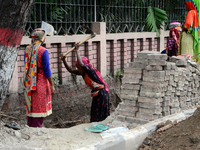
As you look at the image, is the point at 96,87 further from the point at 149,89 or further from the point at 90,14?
the point at 90,14

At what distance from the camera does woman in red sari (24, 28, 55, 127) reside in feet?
13.5

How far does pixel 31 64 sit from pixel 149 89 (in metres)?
1.68

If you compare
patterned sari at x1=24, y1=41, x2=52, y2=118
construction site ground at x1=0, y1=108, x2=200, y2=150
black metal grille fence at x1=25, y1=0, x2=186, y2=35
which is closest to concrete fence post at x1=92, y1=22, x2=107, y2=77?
black metal grille fence at x1=25, y1=0, x2=186, y2=35

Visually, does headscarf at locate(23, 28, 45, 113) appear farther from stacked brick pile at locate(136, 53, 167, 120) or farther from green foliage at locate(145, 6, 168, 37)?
green foliage at locate(145, 6, 168, 37)

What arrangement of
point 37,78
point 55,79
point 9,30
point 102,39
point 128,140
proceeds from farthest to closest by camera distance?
1. point 102,39
2. point 55,79
3. point 37,78
4. point 128,140
5. point 9,30

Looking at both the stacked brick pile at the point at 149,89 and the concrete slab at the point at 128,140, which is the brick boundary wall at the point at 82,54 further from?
the concrete slab at the point at 128,140

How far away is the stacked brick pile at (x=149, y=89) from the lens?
4.00 metres

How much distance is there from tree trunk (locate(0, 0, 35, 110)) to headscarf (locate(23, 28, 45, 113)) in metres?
1.31

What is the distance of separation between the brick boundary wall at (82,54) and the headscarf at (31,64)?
3.04 feet

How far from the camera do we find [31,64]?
4.12m

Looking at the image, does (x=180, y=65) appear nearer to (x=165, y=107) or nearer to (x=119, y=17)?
(x=165, y=107)

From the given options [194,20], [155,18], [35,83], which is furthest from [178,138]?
[155,18]

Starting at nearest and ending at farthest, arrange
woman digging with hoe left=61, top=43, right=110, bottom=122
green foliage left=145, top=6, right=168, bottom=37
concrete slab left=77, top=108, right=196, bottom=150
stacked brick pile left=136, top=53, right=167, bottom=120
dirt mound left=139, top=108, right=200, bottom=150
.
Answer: concrete slab left=77, top=108, right=196, bottom=150
dirt mound left=139, top=108, right=200, bottom=150
stacked brick pile left=136, top=53, right=167, bottom=120
woman digging with hoe left=61, top=43, right=110, bottom=122
green foliage left=145, top=6, right=168, bottom=37

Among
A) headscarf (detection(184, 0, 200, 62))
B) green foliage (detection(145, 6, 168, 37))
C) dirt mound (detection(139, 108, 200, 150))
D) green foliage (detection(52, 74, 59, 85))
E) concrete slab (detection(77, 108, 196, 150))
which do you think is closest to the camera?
concrete slab (detection(77, 108, 196, 150))
